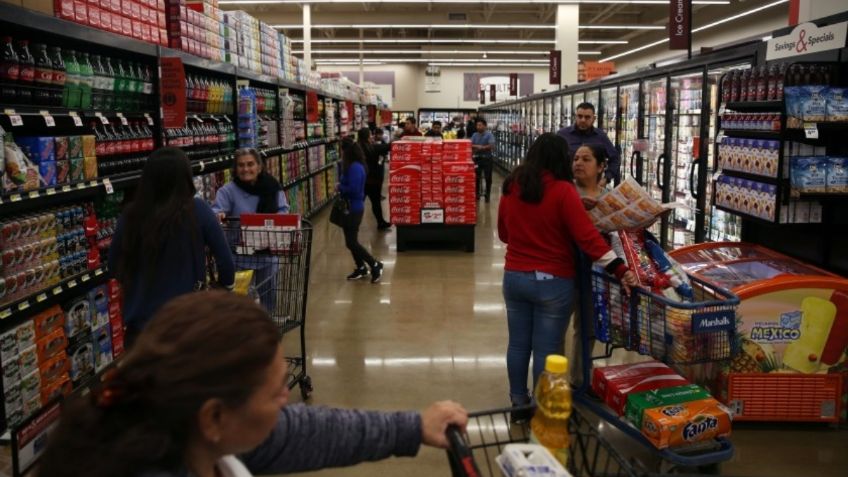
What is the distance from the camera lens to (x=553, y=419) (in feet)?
5.44

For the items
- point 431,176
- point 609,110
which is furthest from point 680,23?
point 431,176

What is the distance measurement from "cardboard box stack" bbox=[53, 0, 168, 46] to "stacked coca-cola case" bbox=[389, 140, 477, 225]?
379 cm

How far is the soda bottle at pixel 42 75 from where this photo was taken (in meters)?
3.89

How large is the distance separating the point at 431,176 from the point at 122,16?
4.59 metres

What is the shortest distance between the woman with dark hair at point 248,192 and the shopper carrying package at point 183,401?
375cm

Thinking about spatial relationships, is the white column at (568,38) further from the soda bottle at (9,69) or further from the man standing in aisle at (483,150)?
the soda bottle at (9,69)

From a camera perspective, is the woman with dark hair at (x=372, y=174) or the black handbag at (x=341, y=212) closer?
the black handbag at (x=341, y=212)

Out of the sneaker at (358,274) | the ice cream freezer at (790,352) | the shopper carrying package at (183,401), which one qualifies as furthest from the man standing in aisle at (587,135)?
the shopper carrying package at (183,401)

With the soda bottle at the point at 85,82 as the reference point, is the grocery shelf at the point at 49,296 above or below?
below

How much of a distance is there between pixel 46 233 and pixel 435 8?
1790 cm

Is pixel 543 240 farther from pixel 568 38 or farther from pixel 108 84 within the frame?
pixel 568 38

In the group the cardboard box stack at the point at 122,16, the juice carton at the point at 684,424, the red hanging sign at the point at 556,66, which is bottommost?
the juice carton at the point at 684,424

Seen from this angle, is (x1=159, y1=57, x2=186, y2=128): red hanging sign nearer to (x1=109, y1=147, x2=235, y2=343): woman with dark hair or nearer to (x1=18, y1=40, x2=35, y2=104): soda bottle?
(x1=18, y1=40, x2=35, y2=104): soda bottle

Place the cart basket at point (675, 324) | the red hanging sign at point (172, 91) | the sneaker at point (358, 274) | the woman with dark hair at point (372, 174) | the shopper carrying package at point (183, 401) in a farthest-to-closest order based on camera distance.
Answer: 1. the woman with dark hair at point (372, 174)
2. the sneaker at point (358, 274)
3. the red hanging sign at point (172, 91)
4. the cart basket at point (675, 324)
5. the shopper carrying package at point (183, 401)
